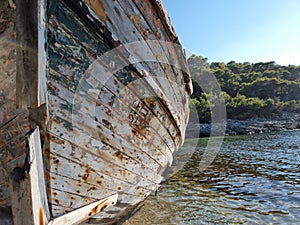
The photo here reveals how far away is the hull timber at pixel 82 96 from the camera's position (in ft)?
4.94

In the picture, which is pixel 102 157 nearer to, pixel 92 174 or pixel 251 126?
pixel 92 174

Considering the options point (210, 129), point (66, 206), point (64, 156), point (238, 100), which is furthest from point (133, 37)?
point (238, 100)

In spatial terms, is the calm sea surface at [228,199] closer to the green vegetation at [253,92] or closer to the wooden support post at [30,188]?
the wooden support post at [30,188]

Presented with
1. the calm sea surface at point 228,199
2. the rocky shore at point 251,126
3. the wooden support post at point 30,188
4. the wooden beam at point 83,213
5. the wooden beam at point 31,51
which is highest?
the rocky shore at point 251,126

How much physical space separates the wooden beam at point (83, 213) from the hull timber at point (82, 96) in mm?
15

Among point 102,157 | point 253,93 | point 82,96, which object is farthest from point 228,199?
point 253,93

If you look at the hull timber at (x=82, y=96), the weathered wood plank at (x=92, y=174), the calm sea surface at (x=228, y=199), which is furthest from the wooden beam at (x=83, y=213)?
the calm sea surface at (x=228, y=199)

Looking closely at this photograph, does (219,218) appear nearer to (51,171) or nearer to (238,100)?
(51,171)

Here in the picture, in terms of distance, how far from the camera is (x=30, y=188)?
4.61ft

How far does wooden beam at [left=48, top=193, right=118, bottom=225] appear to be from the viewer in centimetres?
170

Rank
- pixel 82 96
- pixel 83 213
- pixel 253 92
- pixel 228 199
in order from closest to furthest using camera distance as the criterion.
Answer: pixel 82 96, pixel 83 213, pixel 228 199, pixel 253 92

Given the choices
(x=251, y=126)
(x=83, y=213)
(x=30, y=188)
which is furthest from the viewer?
(x=251, y=126)

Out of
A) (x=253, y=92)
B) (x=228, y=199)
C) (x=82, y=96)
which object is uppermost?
(x=253, y=92)

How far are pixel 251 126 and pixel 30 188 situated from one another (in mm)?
35424
